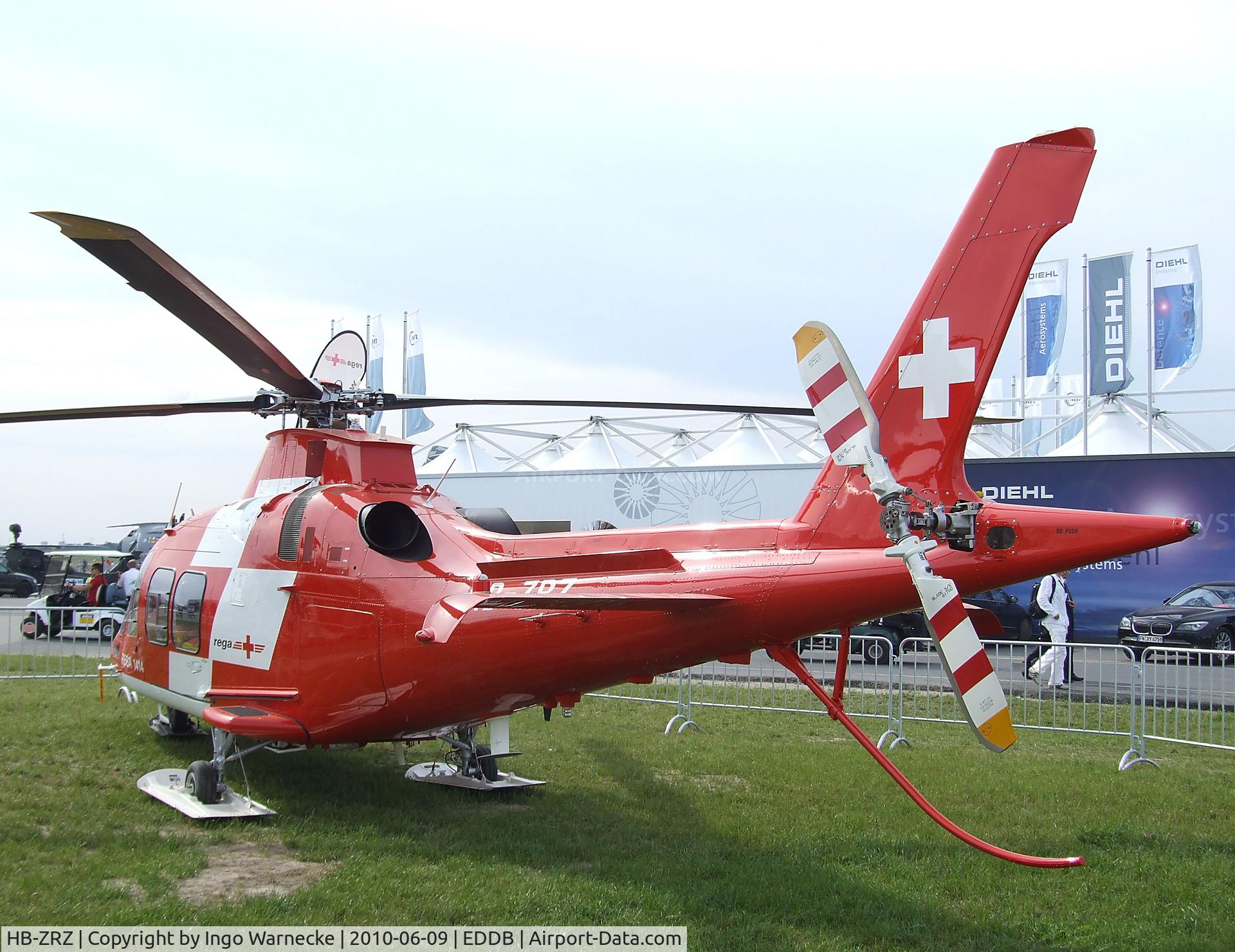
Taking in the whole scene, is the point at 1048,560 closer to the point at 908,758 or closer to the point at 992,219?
the point at 992,219

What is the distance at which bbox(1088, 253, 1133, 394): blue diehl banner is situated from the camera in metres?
26.3

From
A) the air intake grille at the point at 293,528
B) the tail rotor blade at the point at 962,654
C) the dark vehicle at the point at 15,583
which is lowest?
the dark vehicle at the point at 15,583

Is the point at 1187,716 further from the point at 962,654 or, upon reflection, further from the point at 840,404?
the point at 840,404

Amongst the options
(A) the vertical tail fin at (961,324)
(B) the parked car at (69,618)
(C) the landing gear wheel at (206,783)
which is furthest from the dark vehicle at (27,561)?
(A) the vertical tail fin at (961,324)

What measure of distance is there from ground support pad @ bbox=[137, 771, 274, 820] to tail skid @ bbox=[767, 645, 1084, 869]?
171 inches

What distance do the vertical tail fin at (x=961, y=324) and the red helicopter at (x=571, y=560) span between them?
0.01 meters

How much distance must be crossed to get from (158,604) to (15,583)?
84.6ft

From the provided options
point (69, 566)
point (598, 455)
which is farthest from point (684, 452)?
point (69, 566)

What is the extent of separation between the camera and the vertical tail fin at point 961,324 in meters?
6.13

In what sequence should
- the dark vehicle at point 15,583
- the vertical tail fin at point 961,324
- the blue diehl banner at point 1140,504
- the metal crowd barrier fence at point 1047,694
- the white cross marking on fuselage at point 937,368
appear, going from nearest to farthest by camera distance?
the vertical tail fin at point 961,324 < the white cross marking on fuselage at point 937,368 < the metal crowd barrier fence at point 1047,694 < the blue diehl banner at point 1140,504 < the dark vehicle at point 15,583

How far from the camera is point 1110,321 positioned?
86.8 ft

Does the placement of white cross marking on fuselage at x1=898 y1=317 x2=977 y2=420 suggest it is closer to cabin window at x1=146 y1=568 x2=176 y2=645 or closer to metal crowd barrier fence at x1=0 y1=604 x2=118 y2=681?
cabin window at x1=146 y1=568 x2=176 y2=645

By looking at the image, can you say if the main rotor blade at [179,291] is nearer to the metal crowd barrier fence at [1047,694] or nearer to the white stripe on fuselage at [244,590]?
the white stripe on fuselage at [244,590]

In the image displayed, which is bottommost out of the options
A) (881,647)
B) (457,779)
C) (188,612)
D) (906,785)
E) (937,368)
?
(881,647)
